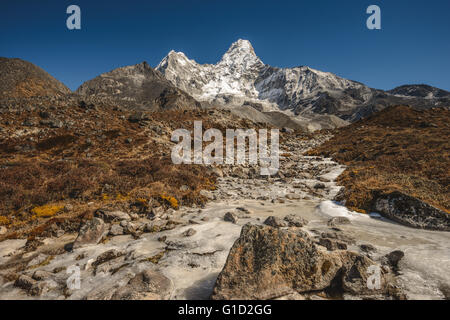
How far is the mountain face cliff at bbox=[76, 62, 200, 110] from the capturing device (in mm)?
86375

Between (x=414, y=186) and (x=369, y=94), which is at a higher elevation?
(x=369, y=94)

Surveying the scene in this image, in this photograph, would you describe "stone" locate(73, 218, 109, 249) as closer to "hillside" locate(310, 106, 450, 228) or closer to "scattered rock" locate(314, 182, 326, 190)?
"hillside" locate(310, 106, 450, 228)

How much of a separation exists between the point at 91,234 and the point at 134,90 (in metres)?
103

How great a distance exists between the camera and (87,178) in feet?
44.9

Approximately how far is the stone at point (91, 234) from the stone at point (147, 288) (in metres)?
4.14

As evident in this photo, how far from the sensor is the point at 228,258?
4.69 metres

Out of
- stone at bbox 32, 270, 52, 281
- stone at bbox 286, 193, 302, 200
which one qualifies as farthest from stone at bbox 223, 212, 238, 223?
stone at bbox 32, 270, 52, 281

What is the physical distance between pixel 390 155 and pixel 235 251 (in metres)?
23.1

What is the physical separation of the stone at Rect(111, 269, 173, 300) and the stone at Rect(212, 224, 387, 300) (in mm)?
1369

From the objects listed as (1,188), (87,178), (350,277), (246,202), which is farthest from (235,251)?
(1,188)

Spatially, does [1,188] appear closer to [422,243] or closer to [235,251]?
[235,251]

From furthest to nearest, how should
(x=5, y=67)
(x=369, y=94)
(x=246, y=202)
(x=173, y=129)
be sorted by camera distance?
(x=369, y=94) → (x=5, y=67) → (x=173, y=129) → (x=246, y=202)

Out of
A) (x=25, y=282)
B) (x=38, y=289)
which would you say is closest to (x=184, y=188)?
(x=25, y=282)

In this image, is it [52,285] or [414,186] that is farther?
[414,186]
